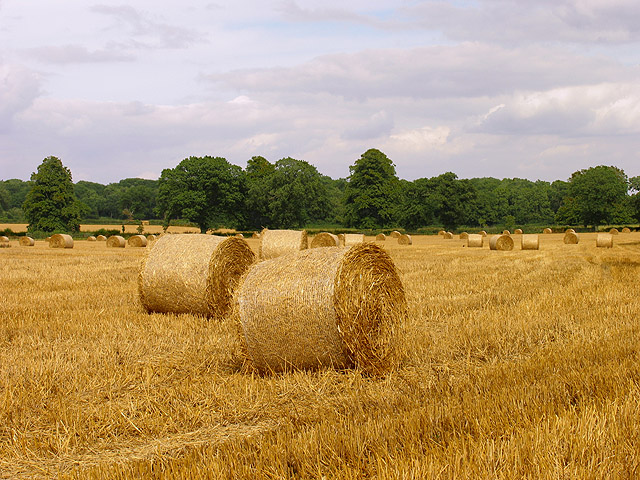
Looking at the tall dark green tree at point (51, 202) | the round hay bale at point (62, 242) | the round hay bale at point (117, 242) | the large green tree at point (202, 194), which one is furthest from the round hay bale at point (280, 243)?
the tall dark green tree at point (51, 202)

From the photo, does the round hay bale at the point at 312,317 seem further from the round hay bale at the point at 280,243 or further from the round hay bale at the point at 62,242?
the round hay bale at the point at 62,242

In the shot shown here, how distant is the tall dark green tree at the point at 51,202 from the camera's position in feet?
200

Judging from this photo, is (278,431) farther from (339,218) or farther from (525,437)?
(339,218)

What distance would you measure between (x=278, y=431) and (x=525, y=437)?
1806 millimetres

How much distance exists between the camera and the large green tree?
65.2 m

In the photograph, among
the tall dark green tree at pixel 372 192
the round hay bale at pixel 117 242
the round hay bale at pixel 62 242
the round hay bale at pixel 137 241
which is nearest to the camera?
the round hay bale at pixel 62 242

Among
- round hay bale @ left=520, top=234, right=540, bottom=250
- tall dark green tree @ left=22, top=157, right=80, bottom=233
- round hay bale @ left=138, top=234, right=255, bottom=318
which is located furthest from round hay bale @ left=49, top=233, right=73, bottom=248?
tall dark green tree @ left=22, top=157, right=80, bottom=233

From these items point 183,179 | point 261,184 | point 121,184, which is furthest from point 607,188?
point 121,184

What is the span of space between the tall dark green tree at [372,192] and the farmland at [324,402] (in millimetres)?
64504

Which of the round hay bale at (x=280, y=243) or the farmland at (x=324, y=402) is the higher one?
the round hay bale at (x=280, y=243)

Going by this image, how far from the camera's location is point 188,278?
Result: 997cm

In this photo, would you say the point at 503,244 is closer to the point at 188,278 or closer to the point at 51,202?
the point at 188,278

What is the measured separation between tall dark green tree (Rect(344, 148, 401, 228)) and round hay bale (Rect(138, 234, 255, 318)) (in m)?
62.4

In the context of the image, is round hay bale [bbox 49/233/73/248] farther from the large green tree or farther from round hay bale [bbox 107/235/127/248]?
the large green tree
